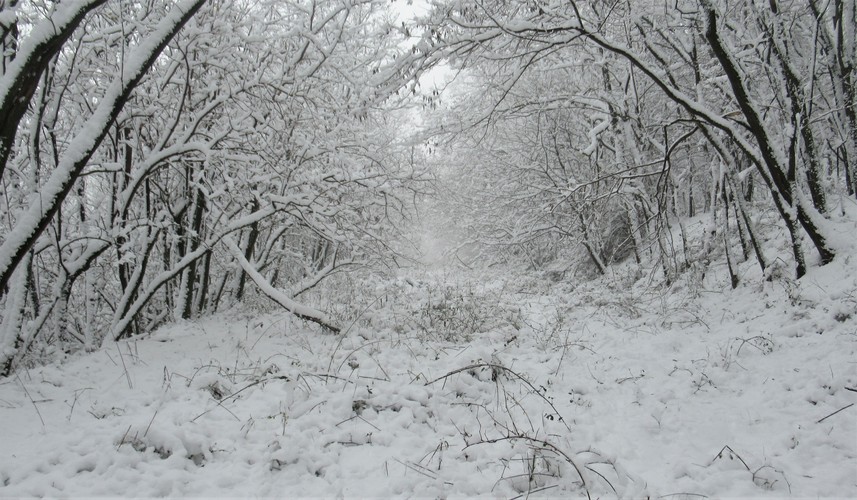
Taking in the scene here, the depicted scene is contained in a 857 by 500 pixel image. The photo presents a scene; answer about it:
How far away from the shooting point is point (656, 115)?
40.4ft

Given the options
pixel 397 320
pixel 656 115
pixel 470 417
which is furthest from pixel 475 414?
pixel 656 115

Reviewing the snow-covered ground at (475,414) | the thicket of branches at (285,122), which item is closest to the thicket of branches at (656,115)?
the thicket of branches at (285,122)

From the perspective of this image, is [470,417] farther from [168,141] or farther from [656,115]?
[656,115]

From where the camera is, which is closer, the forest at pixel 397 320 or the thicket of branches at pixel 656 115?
the forest at pixel 397 320

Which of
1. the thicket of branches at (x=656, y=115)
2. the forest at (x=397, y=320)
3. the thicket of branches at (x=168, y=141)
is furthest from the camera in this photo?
the thicket of branches at (x=656, y=115)

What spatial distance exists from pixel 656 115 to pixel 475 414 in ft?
39.0

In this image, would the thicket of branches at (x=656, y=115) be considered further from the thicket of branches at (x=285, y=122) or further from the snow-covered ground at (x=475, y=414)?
the snow-covered ground at (x=475, y=414)

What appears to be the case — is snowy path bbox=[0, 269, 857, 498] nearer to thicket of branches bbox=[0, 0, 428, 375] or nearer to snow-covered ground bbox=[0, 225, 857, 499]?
snow-covered ground bbox=[0, 225, 857, 499]

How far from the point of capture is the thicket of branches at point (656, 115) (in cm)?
502

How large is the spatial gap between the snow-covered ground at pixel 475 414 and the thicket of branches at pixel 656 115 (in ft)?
5.64

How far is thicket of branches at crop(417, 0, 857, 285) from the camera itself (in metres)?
5.02

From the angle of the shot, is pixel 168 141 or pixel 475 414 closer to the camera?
pixel 475 414

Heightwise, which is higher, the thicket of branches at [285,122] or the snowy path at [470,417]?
the thicket of branches at [285,122]

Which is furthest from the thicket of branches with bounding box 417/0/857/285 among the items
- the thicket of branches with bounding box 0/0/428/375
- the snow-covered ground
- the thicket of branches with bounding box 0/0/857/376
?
the thicket of branches with bounding box 0/0/428/375
